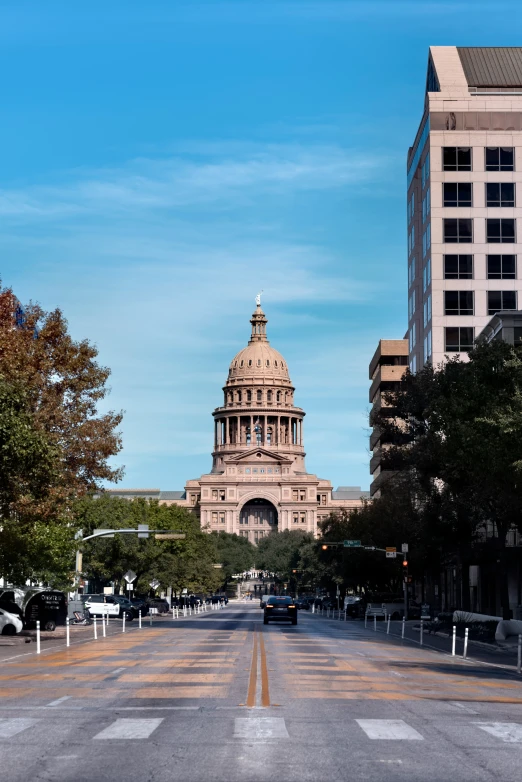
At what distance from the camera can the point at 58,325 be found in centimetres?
4775

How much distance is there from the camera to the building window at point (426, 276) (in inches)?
3541

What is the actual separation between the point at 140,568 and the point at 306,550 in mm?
56455

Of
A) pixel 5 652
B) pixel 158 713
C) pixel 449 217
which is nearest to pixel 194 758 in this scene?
pixel 158 713

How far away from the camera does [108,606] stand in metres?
76.8

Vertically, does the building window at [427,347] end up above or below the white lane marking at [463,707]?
above

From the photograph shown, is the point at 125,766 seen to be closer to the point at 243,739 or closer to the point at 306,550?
the point at 243,739

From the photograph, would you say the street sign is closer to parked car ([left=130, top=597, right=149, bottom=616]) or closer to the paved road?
parked car ([left=130, top=597, right=149, bottom=616])

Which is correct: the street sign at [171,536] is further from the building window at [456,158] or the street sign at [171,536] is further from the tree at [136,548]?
the building window at [456,158]

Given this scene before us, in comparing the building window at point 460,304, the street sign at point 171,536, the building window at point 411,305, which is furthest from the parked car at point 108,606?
the building window at point 411,305

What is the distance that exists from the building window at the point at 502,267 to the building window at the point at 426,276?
428 centimetres

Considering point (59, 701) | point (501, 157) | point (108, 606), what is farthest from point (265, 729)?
point (501, 157)

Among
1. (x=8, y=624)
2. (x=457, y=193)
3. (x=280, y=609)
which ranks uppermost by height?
(x=457, y=193)

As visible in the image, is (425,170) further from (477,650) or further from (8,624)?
(477,650)

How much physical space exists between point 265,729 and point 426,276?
7746 cm
